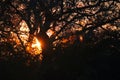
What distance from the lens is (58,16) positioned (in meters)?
25.0

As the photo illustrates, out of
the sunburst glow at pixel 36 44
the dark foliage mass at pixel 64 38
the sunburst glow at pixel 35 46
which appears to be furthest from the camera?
the sunburst glow at pixel 36 44

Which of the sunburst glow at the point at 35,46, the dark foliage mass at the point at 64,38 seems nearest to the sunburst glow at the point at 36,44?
the sunburst glow at the point at 35,46

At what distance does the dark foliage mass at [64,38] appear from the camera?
13789mm

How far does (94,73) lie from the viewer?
44.1ft

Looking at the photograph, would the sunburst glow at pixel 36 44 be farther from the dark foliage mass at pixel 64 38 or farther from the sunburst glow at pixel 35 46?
the dark foliage mass at pixel 64 38

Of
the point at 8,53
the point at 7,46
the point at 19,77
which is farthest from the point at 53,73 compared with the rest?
the point at 7,46

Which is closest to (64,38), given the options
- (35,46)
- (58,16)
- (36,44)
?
(35,46)

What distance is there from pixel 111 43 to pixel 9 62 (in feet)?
13.9

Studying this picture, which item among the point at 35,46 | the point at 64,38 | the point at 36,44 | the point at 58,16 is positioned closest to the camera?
the point at 64,38

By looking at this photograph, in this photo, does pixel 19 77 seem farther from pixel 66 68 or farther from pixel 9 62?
pixel 66 68

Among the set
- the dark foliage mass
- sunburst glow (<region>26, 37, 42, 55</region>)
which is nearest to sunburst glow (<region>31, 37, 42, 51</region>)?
sunburst glow (<region>26, 37, 42, 55</region>)

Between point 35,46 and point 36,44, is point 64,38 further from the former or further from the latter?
point 36,44

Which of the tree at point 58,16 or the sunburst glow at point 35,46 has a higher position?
the tree at point 58,16

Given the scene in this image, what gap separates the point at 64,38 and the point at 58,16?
435 centimetres
